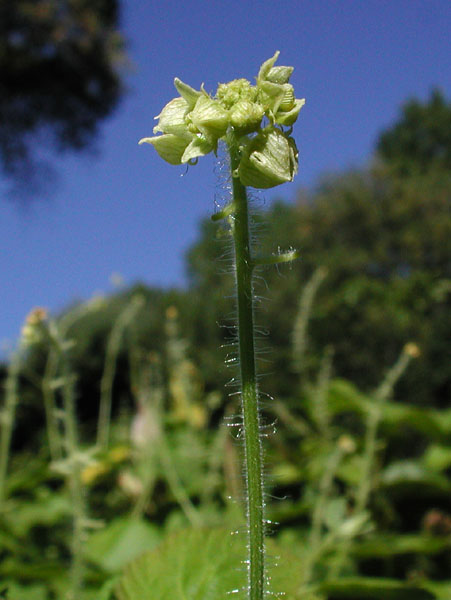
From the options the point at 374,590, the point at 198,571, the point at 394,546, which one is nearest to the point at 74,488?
the point at 198,571

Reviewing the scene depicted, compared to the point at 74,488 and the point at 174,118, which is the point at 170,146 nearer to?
the point at 174,118

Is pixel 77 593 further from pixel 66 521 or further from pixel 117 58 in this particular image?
pixel 117 58

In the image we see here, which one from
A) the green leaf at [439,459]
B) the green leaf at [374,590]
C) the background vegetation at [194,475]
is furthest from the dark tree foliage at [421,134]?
the green leaf at [374,590]

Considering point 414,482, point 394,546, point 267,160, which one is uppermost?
point 267,160

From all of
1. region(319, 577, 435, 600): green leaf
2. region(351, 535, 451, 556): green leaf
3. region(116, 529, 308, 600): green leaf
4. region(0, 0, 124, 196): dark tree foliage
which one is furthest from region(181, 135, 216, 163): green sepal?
region(0, 0, 124, 196): dark tree foliage

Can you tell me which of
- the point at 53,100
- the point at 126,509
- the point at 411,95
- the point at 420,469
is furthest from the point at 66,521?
the point at 411,95

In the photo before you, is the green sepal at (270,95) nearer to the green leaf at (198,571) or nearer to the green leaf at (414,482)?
the green leaf at (198,571)

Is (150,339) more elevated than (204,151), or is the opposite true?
(150,339)
